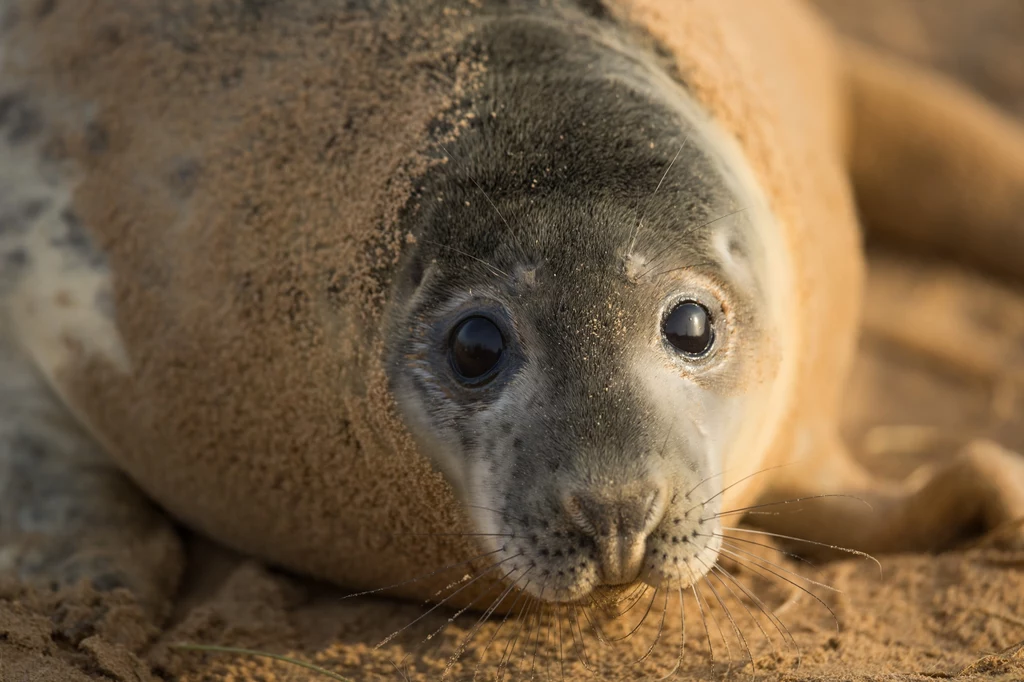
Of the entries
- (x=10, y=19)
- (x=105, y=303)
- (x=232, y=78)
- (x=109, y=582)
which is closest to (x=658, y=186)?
(x=232, y=78)

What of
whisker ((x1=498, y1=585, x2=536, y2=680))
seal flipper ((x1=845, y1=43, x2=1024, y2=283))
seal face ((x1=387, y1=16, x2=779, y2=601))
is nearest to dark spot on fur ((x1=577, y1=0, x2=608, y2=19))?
seal face ((x1=387, y1=16, x2=779, y2=601))

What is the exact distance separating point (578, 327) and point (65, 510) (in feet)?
5.02

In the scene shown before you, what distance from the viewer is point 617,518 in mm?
2018

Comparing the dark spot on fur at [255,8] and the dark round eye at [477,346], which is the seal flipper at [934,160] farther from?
the dark round eye at [477,346]

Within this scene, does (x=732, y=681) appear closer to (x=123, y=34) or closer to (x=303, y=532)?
(x=303, y=532)

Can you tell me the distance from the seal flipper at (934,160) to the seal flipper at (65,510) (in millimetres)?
2693

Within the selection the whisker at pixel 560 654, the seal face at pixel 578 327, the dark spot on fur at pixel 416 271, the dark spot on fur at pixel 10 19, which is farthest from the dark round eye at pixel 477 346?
the dark spot on fur at pixel 10 19

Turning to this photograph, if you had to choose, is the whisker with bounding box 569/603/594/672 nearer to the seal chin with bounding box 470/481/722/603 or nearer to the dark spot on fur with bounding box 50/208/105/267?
the seal chin with bounding box 470/481/722/603

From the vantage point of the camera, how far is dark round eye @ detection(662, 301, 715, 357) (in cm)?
226

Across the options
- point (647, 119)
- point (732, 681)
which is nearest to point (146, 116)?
point (647, 119)

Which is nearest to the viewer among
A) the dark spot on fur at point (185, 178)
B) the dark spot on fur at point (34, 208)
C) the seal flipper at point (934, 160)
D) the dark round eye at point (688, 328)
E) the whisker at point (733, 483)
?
the whisker at point (733, 483)

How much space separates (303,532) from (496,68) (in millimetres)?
1086

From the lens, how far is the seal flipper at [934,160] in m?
4.13

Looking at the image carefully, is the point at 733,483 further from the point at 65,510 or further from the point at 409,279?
the point at 65,510
